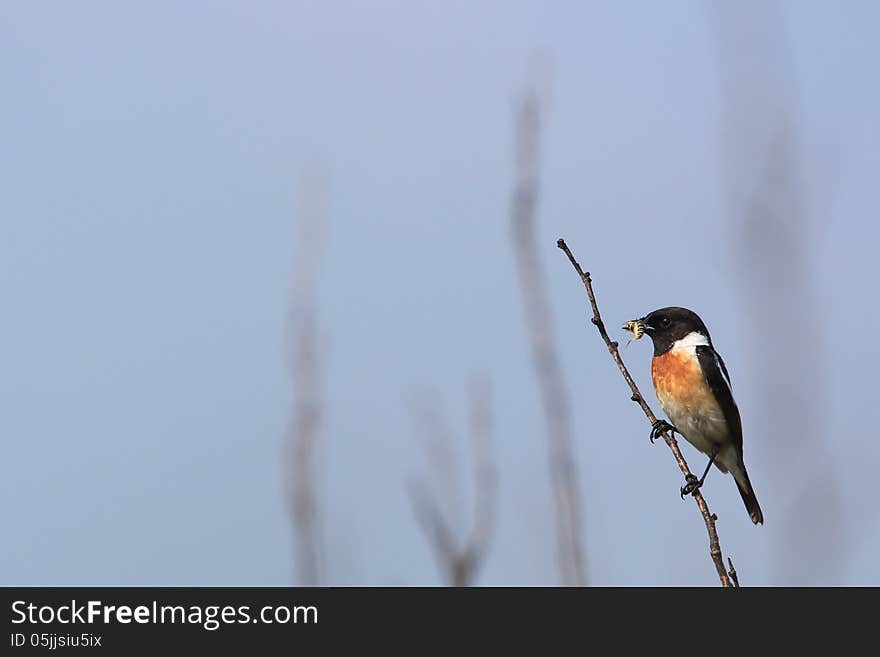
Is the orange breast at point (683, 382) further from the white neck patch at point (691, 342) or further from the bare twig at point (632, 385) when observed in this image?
the bare twig at point (632, 385)

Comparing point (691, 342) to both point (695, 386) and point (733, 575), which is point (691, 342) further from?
point (733, 575)

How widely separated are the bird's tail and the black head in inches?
34.1

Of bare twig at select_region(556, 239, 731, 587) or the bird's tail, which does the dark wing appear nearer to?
the bird's tail

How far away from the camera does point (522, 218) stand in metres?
2.66

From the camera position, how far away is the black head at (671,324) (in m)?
6.95

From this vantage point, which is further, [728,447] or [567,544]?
[728,447]

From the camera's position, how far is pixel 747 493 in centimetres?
720

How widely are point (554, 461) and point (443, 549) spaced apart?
A: 34 cm

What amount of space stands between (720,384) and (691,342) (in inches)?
12.2

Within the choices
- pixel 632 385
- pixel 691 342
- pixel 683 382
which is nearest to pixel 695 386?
pixel 683 382

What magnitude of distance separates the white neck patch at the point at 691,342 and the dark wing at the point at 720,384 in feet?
0.12
